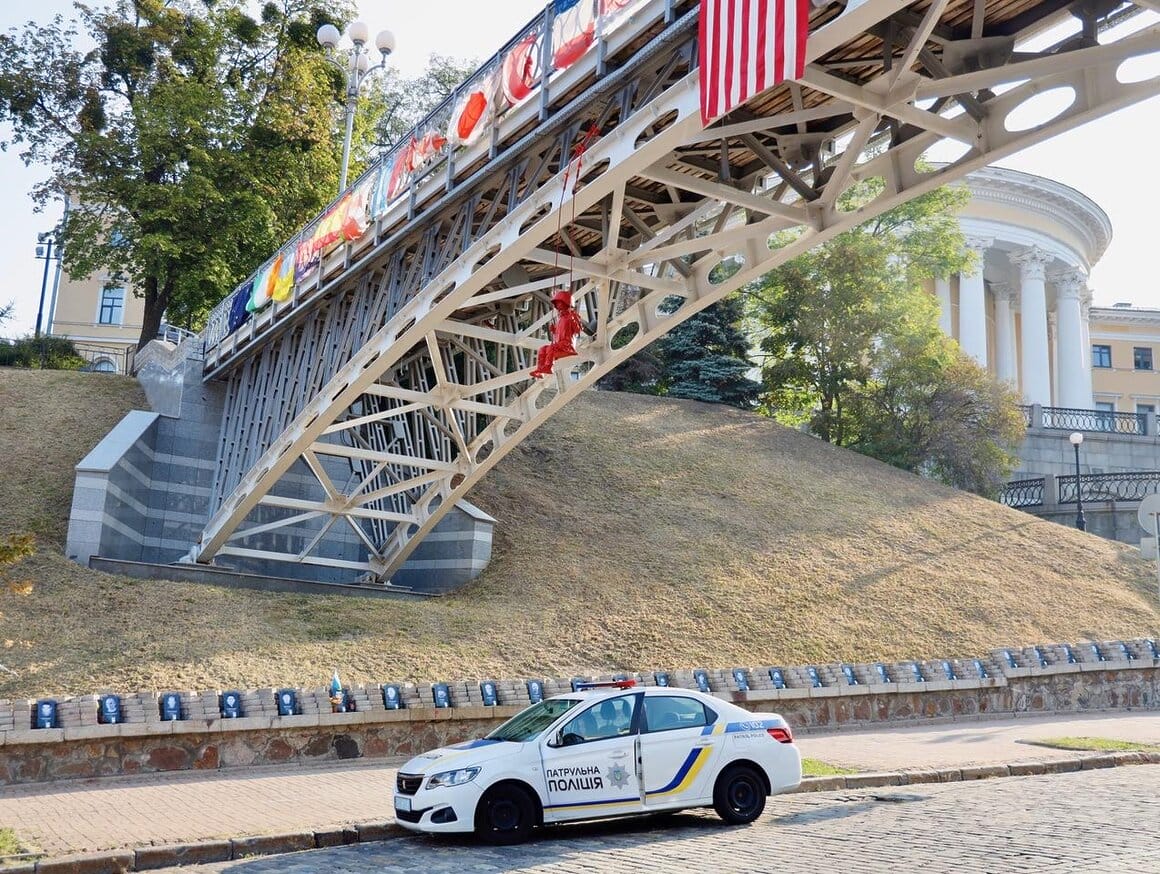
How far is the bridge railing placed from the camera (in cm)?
1469

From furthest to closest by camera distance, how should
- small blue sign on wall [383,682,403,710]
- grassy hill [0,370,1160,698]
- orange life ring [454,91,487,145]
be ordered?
grassy hill [0,370,1160,698]
orange life ring [454,91,487,145]
small blue sign on wall [383,682,403,710]

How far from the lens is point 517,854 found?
9781 millimetres

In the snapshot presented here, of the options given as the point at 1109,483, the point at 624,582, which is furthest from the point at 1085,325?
the point at 624,582

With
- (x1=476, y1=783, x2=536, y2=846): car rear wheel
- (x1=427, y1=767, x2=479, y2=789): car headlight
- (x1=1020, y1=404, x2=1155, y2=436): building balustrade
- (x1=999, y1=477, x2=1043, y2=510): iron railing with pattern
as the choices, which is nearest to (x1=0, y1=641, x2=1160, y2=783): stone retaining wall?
(x1=427, y1=767, x2=479, y2=789): car headlight

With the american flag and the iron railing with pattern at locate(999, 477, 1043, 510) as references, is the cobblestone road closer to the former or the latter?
the american flag

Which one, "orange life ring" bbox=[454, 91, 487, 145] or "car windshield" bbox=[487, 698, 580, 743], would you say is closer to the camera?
"car windshield" bbox=[487, 698, 580, 743]

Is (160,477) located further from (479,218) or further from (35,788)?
(35,788)

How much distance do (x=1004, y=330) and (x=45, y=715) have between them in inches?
2076

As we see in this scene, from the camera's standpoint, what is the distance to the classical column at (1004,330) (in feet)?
187

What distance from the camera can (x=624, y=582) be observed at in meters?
22.6

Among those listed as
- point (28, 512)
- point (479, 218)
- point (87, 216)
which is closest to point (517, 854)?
point (479, 218)

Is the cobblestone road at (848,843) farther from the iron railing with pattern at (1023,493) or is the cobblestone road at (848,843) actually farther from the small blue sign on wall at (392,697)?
the iron railing with pattern at (1023,493)

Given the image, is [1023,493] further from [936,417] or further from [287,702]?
[287,702]

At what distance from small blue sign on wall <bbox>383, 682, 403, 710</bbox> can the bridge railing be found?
304 inches
